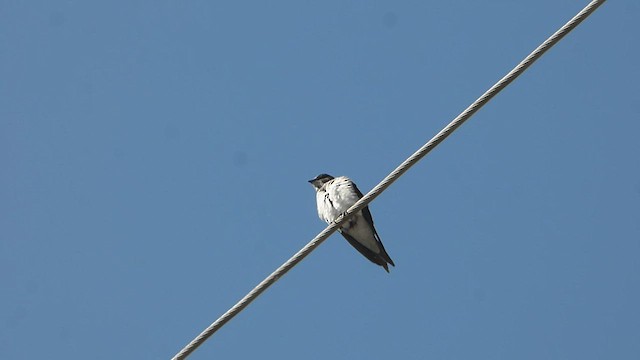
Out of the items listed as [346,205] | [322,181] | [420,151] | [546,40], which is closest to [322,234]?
[420,151]

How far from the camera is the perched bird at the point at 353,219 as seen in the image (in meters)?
11.2

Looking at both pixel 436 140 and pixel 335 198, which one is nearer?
pixel 436 140

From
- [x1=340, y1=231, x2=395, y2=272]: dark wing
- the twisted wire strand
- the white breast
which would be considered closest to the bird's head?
the white breast

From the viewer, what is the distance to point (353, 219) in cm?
1139

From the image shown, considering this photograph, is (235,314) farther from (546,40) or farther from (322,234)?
(546,40)

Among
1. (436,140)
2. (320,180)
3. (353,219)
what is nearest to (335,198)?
(353,219)

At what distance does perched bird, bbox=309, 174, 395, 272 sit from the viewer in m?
11.2

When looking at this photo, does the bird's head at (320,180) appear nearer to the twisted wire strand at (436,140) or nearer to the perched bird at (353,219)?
the perched bird at (353,219)

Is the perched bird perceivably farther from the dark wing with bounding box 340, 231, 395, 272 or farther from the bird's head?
the bird's head

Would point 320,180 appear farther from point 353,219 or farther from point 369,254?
point 369,254

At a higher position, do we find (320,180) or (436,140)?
(320,180)

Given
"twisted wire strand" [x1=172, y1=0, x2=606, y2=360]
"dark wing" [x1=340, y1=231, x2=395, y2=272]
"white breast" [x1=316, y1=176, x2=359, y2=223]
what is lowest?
"twisted wire strand" [x1=172, y1=0, x2=606, y2=360]

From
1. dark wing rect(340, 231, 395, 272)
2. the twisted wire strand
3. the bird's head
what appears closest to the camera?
the twisted wire strand

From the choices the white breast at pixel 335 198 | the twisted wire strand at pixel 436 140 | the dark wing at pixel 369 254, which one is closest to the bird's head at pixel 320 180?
the white breast at pixel 335 198
